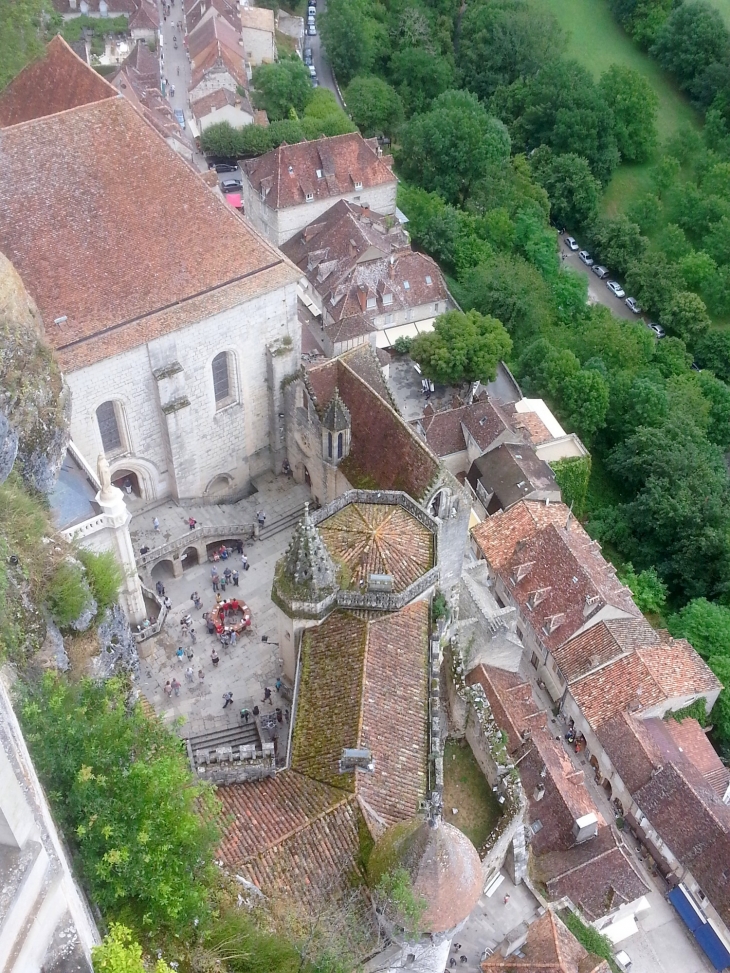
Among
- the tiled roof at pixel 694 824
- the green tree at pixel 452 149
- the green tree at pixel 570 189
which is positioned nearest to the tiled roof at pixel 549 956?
the tiled roof at pixel 694 824

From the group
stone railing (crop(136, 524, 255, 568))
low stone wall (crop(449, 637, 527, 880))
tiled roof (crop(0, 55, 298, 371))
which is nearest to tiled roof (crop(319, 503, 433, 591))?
low stone wall (crop(449, 637, 527, 880))

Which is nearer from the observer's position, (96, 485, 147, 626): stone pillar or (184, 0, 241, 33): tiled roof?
(96, 485, 147, 626): stone pillar

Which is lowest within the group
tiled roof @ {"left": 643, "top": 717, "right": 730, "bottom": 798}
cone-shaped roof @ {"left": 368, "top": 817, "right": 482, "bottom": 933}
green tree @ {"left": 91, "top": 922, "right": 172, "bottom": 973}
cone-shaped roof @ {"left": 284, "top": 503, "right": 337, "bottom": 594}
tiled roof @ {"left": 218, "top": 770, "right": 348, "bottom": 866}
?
tiled roof @ {"left": 643, "top": 717, "right": 730, "bottom": 798}

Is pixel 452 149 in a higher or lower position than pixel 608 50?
lower

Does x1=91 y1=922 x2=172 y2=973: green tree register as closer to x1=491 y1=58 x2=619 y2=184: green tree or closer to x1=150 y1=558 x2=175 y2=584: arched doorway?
x1=150 y1=558 x2=175 y2=584: arched doorway

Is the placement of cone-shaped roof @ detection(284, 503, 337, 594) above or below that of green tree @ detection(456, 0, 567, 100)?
above

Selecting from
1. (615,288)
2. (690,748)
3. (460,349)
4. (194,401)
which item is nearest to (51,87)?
(194,401)

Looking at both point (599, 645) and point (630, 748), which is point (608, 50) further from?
point (630, 748)
